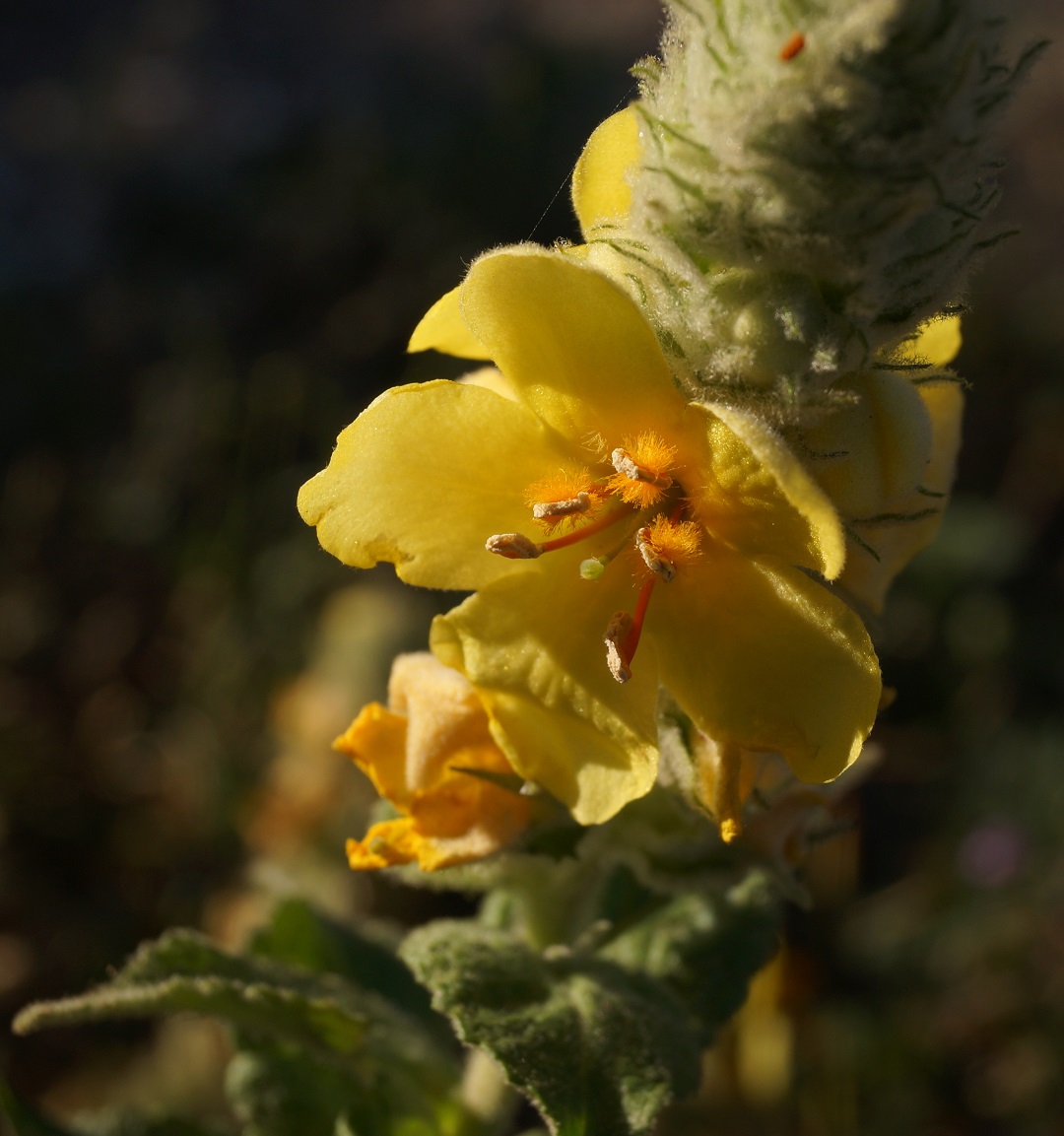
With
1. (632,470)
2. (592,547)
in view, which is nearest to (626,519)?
(592,547)

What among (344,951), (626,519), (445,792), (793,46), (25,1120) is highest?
(793,46)

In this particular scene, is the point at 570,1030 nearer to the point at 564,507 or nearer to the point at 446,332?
the point at 564,507

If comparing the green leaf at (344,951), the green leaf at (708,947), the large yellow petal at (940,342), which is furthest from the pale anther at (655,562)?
the green leaf at (344,951)

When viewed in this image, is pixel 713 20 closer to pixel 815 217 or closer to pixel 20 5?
pixel 815 217

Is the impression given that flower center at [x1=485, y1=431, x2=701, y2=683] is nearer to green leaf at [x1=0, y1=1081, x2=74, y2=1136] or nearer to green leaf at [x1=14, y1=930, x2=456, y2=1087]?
green leaf at [x1=14, y1=930, x2=456, y2=1087]

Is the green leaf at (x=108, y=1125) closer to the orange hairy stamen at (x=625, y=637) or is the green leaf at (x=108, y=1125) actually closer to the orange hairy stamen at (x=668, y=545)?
the orange hairy stamen at (x=625, y=637)

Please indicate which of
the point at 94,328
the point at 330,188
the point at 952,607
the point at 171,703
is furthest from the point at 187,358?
the point at 952,607
